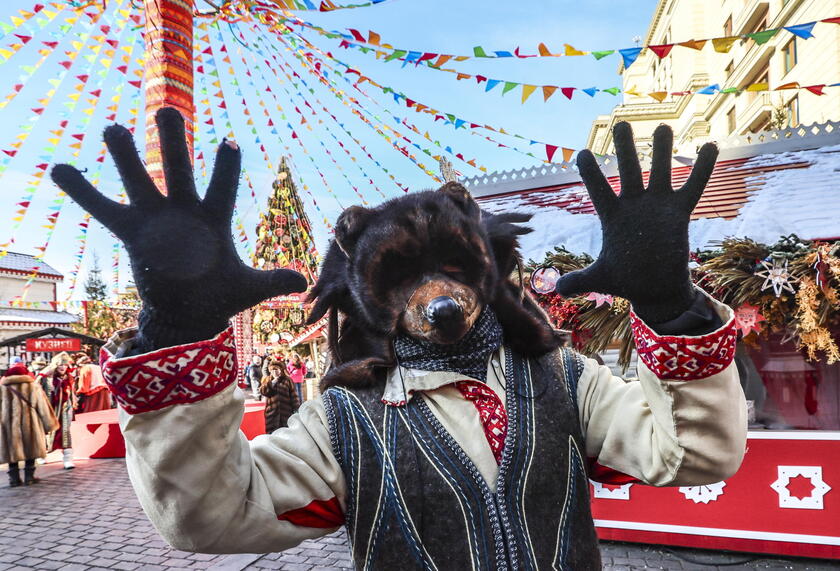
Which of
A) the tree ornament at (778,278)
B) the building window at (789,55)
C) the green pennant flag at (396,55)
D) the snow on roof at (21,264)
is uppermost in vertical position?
the building window at (789,55)

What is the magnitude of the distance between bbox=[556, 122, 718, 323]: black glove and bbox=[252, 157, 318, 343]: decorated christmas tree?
51.3ft

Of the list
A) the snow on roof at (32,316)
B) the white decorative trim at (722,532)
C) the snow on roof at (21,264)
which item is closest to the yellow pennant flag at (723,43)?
the white decorative trim at (722,532)

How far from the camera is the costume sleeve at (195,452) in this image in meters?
1.08

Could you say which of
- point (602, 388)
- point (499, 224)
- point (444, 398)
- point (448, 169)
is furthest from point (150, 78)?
point (602, 388)

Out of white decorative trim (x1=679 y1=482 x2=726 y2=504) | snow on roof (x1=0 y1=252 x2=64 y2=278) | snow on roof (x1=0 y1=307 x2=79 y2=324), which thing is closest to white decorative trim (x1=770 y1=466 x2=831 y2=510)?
white decorative trim (x1=679 y1=482 x2=726 y2=504)

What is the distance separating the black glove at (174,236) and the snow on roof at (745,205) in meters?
2.74

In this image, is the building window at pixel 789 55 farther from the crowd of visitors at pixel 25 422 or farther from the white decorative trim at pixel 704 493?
the crowd of visitors at pixel 25 422

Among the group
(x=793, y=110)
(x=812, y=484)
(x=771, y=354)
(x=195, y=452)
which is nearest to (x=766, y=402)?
(x=771, y=354)

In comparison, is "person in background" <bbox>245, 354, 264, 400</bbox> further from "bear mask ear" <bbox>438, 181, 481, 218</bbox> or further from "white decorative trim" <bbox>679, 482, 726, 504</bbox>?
"bear mask ear" <bbox>438, 181, 481, 218</bbox>

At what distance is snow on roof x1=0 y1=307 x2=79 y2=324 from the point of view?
26.8 meters

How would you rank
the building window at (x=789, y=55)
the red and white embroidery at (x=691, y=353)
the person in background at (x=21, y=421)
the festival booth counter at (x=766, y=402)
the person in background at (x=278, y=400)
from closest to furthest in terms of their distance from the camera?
1. the red and white embroidery at (x=691, y=353)
2. the festival booth counter at (x=766, y=402)
3. the person in background at (x=21, y=421)
4. the person in background at (x=278, y=400)
5. the building window at (x=789, y=55)

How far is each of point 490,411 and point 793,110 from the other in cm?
2440

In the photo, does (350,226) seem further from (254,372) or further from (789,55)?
(789,55)

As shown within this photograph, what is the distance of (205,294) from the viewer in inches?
44.3
